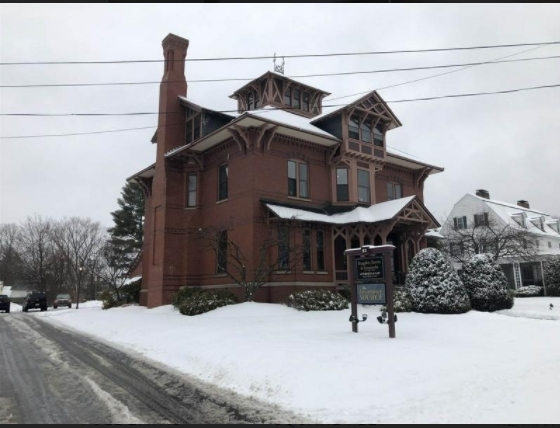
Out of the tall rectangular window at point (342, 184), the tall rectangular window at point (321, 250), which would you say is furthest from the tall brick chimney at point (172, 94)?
the tall rectangular window at point (321, 250)

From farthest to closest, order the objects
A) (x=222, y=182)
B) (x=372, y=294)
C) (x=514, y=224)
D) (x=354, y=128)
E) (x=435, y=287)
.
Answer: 1. (x=514, y=224)
2. (x=354, y=128)
3. (x=222, y=182)
4. (x=435, y=287)
5. (x=372, y=294)

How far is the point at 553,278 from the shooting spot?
1358 inches

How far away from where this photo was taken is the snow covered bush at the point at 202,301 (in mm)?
19344

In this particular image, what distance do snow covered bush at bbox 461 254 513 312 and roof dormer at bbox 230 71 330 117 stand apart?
53.1 feet

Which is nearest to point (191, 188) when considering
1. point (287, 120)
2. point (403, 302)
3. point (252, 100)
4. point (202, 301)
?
point (287, 120)

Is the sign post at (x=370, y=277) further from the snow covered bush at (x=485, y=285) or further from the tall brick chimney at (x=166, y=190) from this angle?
the tall brick chimney at (x=166, y=190)

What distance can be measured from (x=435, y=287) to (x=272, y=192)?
9352 millimetres

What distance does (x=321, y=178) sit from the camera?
25.0 meters

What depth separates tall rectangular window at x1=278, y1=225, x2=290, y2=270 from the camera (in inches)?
844

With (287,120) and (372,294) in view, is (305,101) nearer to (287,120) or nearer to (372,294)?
(287,120)

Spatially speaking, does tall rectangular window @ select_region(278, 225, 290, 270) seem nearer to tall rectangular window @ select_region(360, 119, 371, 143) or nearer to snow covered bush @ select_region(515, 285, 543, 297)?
tall rectangular window @ select_region(360, 119, 371, 143)

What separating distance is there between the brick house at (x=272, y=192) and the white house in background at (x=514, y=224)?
834 inches

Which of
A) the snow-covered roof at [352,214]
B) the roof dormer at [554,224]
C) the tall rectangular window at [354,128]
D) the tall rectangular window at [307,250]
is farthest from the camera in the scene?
the roof dormer at [554,224]

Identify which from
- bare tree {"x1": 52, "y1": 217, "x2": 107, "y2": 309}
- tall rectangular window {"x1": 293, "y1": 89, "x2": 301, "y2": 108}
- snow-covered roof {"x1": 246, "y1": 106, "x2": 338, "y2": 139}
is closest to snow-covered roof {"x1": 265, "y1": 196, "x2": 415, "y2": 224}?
snow-covered roof {"x1": 246, "y1": 106, "x2": 338, "y2": 139}
